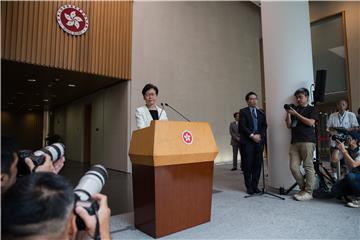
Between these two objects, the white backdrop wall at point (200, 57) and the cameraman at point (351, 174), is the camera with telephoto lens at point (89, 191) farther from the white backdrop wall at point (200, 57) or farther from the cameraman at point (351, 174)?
the white backdrop wall at point (200, 57)

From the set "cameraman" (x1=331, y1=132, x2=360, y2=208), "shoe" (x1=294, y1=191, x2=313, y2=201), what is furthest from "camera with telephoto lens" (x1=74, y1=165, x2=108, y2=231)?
"shoe" (x1=294, y1=191, x2=313, y2=201)

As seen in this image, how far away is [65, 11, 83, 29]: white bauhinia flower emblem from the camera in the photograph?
17.6 ft

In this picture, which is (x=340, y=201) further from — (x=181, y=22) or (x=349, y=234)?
(x=181, y=22)

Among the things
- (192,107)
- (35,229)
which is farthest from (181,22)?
(35,229)

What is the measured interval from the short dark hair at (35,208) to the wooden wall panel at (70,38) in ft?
15.9

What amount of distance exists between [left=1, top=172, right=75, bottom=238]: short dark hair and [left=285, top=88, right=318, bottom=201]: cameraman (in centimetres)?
310

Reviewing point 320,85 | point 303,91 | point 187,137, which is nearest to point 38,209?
point 187,137

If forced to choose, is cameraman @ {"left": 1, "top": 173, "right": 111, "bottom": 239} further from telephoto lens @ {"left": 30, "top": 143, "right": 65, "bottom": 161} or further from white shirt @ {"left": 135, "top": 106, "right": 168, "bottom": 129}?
white shirt @ {"left": 135, "top": 106, "right": 168, "bottom": 129}

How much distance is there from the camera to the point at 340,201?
3105 millimetres

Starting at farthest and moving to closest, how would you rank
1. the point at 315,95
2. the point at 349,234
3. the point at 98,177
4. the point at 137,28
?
the point at 137,28 → the point at 315,95 → the point at 349,234 → the point at 98,177

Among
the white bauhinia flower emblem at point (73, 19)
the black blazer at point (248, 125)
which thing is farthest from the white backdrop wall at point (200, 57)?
the black blazer at point (248, 125)

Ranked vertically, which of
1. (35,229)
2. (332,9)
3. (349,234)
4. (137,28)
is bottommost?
(349,234)

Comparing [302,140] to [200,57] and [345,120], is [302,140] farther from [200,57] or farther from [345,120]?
[200,57]

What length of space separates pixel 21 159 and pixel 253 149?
10.1 ft
